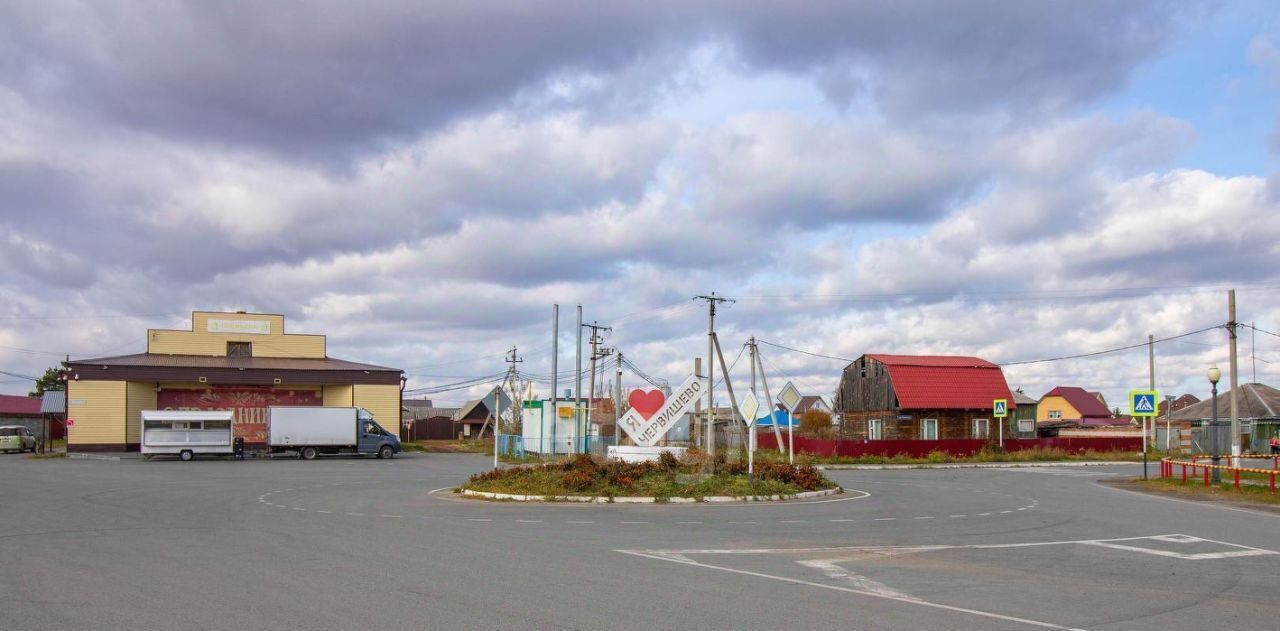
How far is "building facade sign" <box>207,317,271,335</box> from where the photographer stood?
63812 millimetres

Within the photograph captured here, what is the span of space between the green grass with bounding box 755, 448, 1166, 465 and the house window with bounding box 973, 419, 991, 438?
20.2 feet

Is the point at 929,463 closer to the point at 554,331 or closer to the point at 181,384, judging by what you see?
the point at 554,331

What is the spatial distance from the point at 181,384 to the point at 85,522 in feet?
150

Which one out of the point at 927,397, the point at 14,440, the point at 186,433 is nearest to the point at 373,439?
the point at 186,433

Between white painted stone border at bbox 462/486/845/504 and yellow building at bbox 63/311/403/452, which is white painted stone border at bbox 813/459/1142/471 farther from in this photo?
yellow building at bbox 63/311/403/452

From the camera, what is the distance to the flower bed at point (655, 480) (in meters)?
22.7

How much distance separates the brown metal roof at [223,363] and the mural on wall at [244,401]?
5.58 ft

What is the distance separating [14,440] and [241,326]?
573 inches

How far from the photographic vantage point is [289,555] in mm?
12531

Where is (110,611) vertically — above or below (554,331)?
below

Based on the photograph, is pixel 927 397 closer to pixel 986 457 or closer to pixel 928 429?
pixel 928 429

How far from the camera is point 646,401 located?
2814 centimetres

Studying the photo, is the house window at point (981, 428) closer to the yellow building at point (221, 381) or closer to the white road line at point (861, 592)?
the yellow building at point (221, 381)

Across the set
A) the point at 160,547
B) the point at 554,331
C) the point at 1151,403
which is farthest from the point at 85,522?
the point at 554,331
